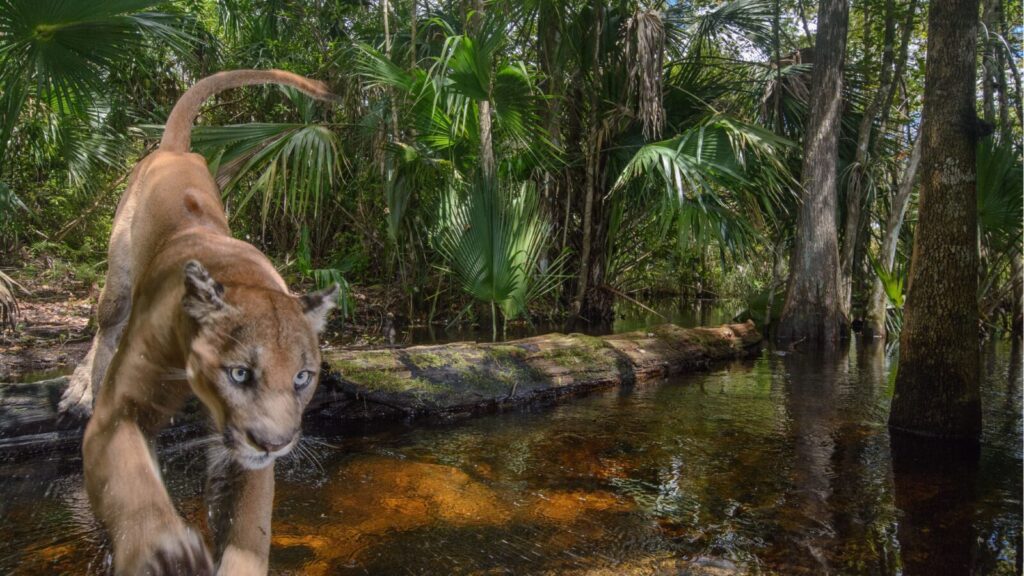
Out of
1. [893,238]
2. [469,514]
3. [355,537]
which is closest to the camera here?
[355,537]

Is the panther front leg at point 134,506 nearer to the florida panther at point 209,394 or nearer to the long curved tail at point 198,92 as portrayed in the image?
the florida panther at point 209,394

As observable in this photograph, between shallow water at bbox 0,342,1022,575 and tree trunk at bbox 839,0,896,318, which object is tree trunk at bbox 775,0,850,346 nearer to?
tree trunk at bbox 839,0,896,318

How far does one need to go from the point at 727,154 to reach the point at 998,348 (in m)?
5.59

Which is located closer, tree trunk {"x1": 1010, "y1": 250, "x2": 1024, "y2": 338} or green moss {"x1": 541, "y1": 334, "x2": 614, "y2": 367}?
green moss {"x1": 541, "y1": 334, "x2": 614, "y2": 367}

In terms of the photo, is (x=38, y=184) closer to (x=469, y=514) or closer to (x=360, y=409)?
(x=360, y=409)

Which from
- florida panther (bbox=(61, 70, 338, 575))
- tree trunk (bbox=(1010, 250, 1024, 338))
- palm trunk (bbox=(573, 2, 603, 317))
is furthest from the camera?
tree trunk (bbox=(1010, 250, 1024, 338))

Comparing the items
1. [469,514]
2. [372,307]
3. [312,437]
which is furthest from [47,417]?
[372,307]

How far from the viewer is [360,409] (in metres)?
5.23

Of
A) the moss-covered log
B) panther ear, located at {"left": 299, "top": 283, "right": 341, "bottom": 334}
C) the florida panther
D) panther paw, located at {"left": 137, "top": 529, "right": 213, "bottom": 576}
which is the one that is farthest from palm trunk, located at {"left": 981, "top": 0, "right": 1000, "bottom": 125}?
panther paw, located at {"left": 137, "top": 529, "right": 213, "bottom": 576}

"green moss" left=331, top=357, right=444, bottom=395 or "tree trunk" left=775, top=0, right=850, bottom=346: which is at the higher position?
"tree trunk" left=775, top=0, right=850, bottom=346

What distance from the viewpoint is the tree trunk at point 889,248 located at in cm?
1065

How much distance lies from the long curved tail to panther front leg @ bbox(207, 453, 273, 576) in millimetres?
2696

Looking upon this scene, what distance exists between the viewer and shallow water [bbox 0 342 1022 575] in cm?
294

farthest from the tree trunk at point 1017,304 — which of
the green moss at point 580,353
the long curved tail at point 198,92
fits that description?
the long curved tail at point 198,92
